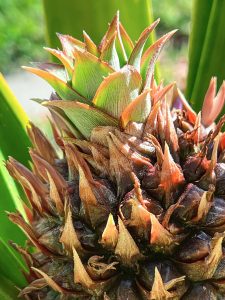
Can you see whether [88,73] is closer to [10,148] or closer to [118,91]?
[118,91]

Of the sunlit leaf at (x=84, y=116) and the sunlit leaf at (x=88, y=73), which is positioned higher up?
the sunlit leaf at (x=88, y=73)

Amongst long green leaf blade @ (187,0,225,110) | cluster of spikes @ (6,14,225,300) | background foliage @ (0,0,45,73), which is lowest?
cluster of spikes @ (6,14,225,300)

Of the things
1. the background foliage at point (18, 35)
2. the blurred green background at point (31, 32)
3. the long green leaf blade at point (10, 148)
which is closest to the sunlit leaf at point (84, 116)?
the long green leaf blade at point (10, 148)

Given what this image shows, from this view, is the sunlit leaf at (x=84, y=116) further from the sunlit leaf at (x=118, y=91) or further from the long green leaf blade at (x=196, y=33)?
the long green leaf blade at (x=196, y=33)

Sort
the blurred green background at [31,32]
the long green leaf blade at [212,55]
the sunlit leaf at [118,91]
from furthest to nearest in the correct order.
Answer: the blurred green background at [31,32]
the long green leaf blade at [212,55]
the sunlit leaf at [118,91]

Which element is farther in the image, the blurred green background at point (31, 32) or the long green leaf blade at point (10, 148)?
the blurred green background at point (31, 32)

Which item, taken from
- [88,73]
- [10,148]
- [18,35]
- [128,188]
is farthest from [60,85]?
[18,35]

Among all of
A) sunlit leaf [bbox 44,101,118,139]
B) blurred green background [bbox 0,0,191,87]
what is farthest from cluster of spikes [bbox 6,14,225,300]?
blurred green background [bbox 0,0,191,87]

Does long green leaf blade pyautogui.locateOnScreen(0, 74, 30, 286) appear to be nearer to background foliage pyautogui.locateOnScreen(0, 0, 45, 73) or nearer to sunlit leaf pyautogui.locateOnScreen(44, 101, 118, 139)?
sunlit leaf pyautogui.locateOnScreen(44, 101, 118, 139)
